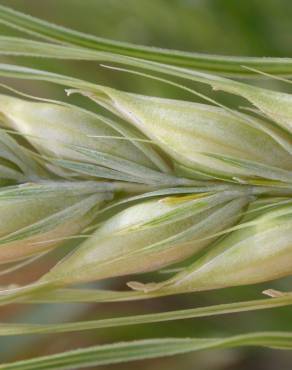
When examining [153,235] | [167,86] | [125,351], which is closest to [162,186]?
[153,235]

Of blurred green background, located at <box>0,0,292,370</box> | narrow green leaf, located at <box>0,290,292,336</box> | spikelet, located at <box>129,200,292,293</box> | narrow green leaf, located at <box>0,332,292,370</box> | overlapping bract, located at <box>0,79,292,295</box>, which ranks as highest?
blurred green background, located at <box>0,0,292,370</box>

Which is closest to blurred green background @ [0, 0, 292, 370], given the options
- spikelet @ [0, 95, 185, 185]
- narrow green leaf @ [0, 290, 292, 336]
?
spikelet @ [0, 95, 185, 185]

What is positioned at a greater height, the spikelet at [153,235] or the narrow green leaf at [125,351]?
the spikelet at [153,235]

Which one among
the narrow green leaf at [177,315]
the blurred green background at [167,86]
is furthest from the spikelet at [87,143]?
the blurred green background at [167,86]

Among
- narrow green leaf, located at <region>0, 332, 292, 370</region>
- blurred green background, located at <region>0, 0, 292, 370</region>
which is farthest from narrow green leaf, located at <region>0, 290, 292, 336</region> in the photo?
blurred green background, located at <region>0, 0, 292, 370</region>

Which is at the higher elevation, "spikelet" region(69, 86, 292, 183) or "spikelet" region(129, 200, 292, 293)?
"spikelet" region(69, 86, 292, 183)

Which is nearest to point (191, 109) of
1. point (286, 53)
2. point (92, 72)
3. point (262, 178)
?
point (262, 178)

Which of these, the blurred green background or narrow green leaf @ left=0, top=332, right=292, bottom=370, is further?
the blurred green background

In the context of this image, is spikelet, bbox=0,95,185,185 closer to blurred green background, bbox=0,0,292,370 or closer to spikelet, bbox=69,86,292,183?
spikelet, bbox=69,86,292,183

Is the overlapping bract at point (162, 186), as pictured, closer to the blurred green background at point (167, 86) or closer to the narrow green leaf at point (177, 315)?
the narrow green leaf at point (177, 315)
